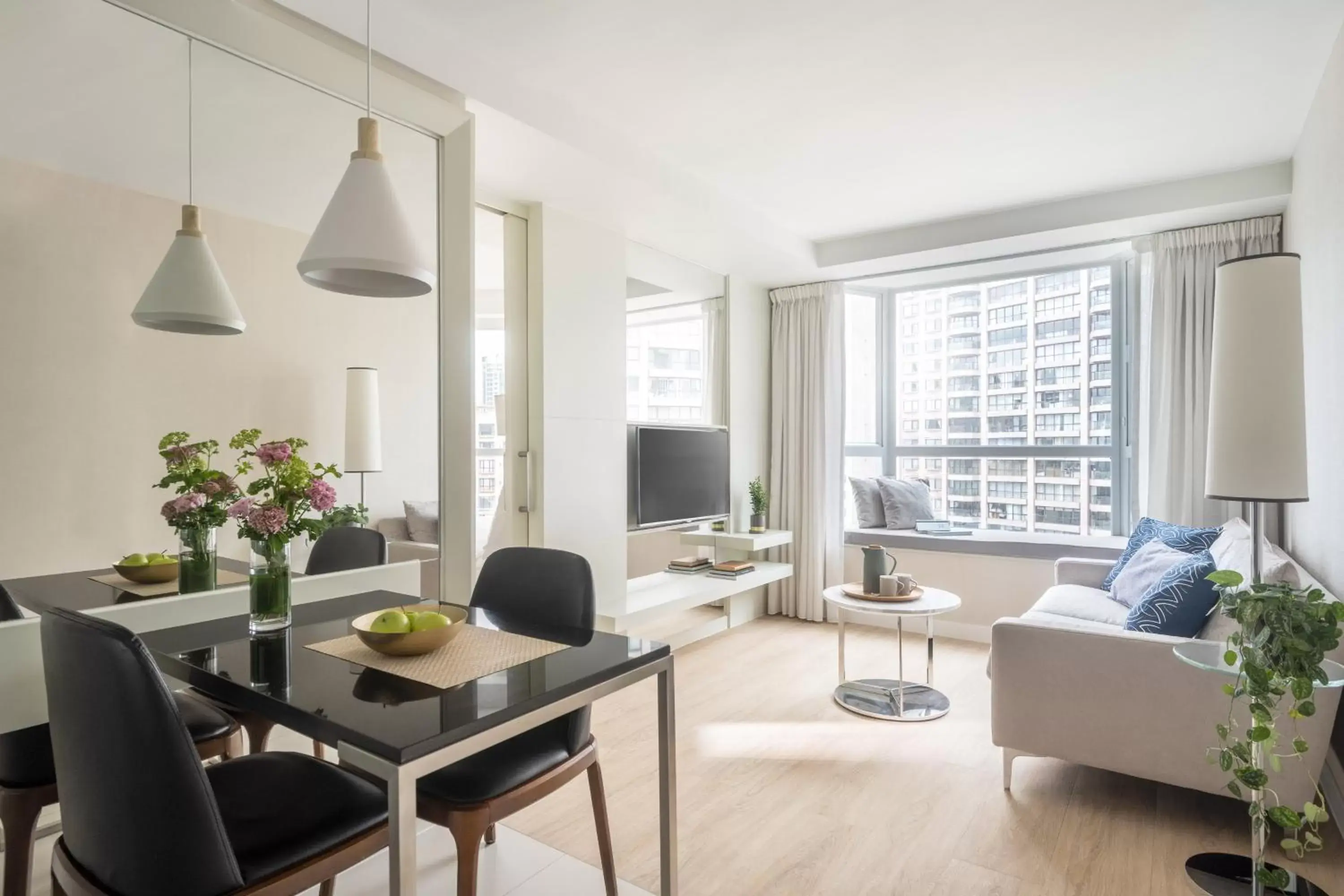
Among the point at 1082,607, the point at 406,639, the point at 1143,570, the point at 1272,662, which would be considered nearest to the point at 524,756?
the point at 406,639

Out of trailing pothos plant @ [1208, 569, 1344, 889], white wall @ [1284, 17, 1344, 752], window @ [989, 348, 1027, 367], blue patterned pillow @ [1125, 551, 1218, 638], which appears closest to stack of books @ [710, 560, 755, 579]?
window @ [989, 348, 1027, 367]

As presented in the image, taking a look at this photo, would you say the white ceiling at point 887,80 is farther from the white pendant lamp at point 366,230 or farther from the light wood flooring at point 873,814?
the light wood flooring at point 873,814

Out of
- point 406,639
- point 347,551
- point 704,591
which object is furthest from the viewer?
point 704,591

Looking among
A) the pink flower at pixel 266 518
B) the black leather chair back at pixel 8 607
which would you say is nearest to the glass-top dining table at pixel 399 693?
the black leather chair back at pixel 8 607

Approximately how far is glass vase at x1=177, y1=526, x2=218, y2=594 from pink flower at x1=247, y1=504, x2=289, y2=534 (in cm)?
37

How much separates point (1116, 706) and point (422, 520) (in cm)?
237

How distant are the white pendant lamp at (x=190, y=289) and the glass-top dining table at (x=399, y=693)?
0.68 meters

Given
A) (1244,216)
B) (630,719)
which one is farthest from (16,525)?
(1244,216)

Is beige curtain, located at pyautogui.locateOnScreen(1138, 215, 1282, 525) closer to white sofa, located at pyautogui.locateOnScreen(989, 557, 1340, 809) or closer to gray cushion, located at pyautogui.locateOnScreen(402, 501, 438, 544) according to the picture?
white sofa, located at pyautogui.locateOnScreen(989, 557, 1340, 809)

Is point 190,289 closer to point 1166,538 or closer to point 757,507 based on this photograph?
point 757,507

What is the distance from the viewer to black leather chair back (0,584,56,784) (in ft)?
4.88

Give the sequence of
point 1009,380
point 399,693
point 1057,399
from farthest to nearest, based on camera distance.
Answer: point 1009,380 → point 1057,399 → point 399,693

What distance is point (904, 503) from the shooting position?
512 cm

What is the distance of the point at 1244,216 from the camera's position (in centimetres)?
378
